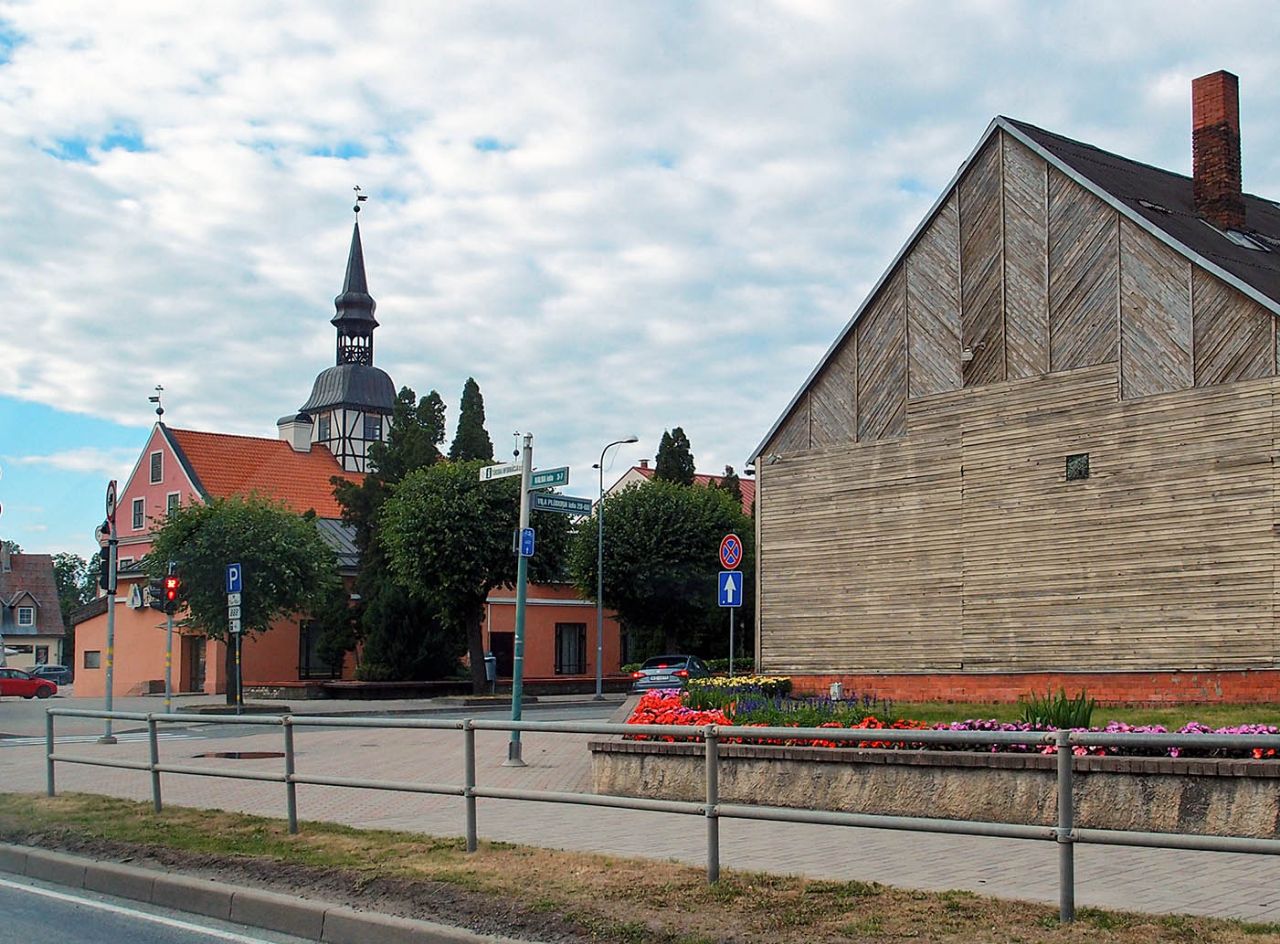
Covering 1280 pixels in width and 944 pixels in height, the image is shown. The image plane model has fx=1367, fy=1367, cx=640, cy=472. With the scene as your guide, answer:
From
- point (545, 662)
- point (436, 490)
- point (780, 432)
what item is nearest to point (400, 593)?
point (436, 490)

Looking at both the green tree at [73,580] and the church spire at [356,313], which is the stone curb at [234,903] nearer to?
the church spire at [356,313]

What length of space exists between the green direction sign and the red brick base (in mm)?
7201

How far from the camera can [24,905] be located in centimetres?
928

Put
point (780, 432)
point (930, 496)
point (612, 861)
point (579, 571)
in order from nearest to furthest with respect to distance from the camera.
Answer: point (612, 861), point (930, 496), point (780, 432), point (579, 571)

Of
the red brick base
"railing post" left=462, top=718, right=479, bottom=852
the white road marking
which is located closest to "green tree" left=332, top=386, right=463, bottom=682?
the red brick base

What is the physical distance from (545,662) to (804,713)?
142ft

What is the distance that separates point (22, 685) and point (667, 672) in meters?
34.6

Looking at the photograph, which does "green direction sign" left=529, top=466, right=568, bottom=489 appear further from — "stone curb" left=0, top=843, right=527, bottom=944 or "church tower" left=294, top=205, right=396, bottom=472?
"church tower" left=294, top=205, right=396, bottom=472

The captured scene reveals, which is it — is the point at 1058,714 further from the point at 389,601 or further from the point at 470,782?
the point at 389,601

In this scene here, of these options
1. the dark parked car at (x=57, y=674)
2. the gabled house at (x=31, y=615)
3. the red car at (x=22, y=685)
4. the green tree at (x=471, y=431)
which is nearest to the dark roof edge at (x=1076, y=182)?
the green tree at (x=471, y=431)

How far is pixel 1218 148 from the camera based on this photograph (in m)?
25.6

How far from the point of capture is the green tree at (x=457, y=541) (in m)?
43.2

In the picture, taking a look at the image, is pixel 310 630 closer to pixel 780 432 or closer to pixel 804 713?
pixel 780 432

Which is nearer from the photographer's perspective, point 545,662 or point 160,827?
point 160,827
